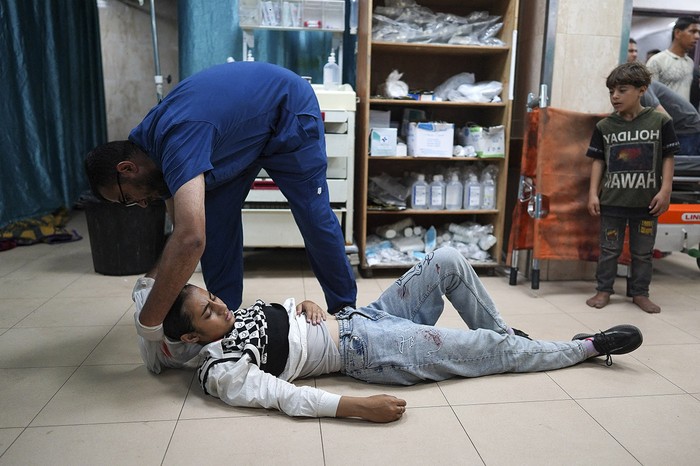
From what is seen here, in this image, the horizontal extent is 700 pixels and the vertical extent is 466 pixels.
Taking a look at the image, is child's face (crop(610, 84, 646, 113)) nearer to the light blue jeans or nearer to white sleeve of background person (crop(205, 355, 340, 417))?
the light blue jeans

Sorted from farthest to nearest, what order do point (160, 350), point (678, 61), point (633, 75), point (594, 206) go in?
point (678, 61), point (594, 206), point (633, 75), point (160, 350)

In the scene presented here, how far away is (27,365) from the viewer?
1.83 m

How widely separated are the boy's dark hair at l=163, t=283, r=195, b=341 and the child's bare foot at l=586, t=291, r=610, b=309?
1.94 meters

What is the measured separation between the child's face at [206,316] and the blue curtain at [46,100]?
2.56 metres

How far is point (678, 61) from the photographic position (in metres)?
3.49

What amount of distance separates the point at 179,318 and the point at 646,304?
2.15m

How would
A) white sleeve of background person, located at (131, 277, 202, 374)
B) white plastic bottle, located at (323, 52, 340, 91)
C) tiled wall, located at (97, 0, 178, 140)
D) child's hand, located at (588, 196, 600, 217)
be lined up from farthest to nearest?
tiled wall, located at (97, 0, 178, 140) < white plastic bottle, located at (323, 52, 340, 91) < child's hand, located at (588, 196, 600, 217) < white sleeve of background person, located at (131, 277, 202, 374)

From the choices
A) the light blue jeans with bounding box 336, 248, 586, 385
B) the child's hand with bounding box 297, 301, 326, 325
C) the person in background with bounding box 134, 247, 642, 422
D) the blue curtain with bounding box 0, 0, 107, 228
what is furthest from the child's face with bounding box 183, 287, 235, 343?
the blue curtain with bounding box 0, 0, 107, 228

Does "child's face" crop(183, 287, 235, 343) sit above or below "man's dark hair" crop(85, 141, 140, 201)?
below

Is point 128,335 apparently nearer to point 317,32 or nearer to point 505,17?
point 317,32

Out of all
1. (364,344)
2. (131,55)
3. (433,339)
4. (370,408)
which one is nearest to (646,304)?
(433,339)

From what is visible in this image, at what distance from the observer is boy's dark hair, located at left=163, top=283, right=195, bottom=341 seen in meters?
1.46

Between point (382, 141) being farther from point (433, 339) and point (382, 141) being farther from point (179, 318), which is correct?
point (179, 318)

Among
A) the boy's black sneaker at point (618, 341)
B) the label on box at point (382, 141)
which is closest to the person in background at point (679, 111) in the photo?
the label on box at point (382, 141)
